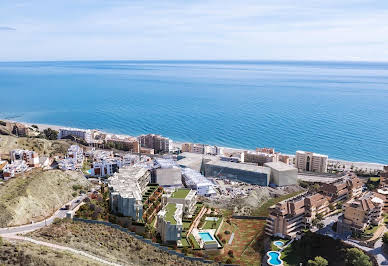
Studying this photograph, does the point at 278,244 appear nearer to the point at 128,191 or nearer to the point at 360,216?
the point at 360,216

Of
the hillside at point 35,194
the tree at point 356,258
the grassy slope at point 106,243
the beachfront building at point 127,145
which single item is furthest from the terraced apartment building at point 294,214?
the beachfront building at point 127,145

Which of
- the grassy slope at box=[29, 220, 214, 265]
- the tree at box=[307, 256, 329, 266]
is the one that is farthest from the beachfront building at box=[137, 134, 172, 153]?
the tree at box=[307, 256, 329, 266]

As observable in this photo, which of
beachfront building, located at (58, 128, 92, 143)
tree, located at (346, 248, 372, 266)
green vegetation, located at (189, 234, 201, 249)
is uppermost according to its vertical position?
beachfront building, located at (58, 128, 92, 143)

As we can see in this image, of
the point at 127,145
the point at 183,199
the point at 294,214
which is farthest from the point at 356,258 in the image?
the point at 127,145

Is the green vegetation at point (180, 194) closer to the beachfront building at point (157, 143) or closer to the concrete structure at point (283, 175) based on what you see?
the concrete structure at point (283, 175)

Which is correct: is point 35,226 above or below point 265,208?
above

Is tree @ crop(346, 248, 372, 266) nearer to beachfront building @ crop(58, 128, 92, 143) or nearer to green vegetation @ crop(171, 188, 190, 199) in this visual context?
green vegetation @ crop(171, 188, 190, 199)

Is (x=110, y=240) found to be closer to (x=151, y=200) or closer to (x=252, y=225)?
(x=151, y=200)
